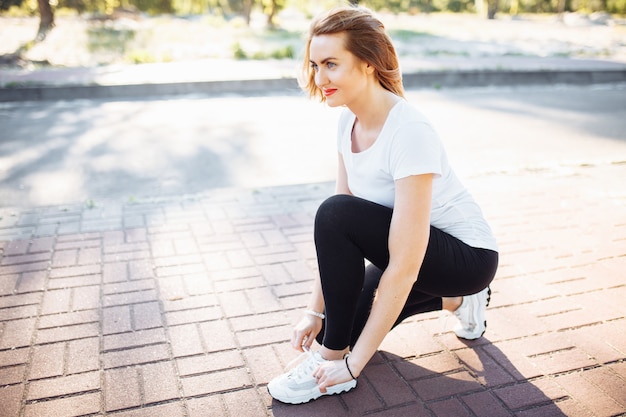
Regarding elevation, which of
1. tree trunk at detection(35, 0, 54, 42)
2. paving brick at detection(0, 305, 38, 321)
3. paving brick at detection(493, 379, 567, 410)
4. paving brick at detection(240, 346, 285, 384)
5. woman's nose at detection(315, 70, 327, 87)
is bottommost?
paving brick at detection(493, 379, 567, 410)

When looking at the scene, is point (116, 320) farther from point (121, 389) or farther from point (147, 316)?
point (121, 389)

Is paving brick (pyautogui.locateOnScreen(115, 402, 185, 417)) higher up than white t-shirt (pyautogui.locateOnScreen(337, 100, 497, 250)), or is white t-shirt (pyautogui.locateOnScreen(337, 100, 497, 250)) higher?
white t-shirt (pyautogui.locateOnScreen(337, 100, 497, 250))

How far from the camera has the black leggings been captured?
190 cm

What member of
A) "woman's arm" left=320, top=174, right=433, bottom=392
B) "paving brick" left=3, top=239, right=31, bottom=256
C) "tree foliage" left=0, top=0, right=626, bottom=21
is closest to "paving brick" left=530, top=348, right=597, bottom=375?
"woman's arm" left=320, top=174, right=433, bottom=392

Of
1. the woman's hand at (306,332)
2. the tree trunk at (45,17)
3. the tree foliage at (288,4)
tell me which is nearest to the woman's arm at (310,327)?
the woman's hand at (306,332)

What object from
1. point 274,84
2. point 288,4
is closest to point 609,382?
point 274,84

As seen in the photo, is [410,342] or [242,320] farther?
[242,320]

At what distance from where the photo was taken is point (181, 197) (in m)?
4.05

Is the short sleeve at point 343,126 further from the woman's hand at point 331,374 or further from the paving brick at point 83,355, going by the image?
the paving brick at point 83,355

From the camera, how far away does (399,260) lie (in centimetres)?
183

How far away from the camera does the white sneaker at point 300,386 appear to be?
1.98 meters

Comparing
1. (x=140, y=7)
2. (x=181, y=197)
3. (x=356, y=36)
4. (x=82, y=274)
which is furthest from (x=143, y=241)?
(x=140, y=7)

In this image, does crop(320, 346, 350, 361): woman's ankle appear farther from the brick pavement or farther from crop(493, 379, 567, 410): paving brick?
crop(493, 379, 567, 410): paving brick

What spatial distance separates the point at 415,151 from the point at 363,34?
0.43m
